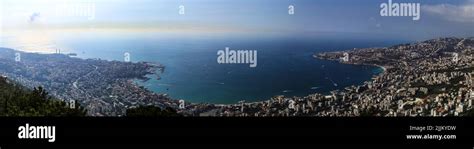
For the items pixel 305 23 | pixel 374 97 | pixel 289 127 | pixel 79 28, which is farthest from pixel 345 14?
pixel 79 28

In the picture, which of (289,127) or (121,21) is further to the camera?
(121,21)

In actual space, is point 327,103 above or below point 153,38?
below

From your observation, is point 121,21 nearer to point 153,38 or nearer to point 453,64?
point 153,38

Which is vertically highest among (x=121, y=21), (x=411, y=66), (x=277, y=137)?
(x=121, y=21)

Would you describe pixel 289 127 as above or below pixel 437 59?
below

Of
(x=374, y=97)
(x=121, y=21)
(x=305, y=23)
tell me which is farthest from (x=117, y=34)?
(x=374, y=97)

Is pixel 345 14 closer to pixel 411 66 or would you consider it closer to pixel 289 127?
pixel 411 66
